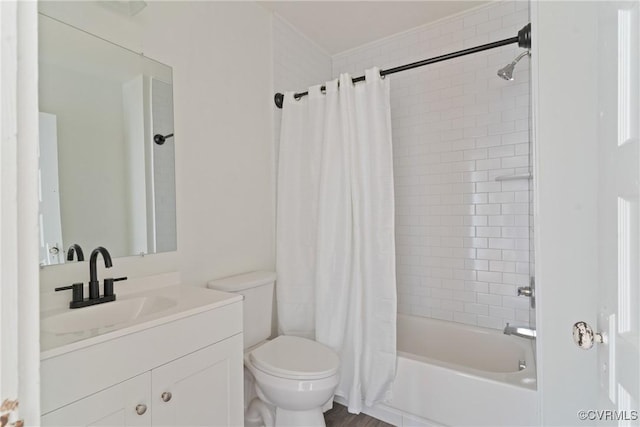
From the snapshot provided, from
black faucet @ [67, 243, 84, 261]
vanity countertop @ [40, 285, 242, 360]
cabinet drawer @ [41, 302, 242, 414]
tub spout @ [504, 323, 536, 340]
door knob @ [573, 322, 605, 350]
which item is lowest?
tub spout @ [504, 323, 536, 340]

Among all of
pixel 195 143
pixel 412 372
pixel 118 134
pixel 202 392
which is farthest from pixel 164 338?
pixel 412 372

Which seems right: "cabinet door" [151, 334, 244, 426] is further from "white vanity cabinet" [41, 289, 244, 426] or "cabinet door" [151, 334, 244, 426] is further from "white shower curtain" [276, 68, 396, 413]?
"white shower curtain" [276, 68, 396, 413]

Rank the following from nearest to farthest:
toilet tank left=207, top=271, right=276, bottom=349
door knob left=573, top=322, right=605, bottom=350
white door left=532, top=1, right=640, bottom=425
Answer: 1. door knob left=573, top=322, right=605, bottom=350
2. white door left=532, top=1, right=640, bottom=425
3. toilet tank left=207, top=271, right=276, bottom=349

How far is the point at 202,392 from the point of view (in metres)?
1.22

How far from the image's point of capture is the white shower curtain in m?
1.83

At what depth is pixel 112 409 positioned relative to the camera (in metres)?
0.95

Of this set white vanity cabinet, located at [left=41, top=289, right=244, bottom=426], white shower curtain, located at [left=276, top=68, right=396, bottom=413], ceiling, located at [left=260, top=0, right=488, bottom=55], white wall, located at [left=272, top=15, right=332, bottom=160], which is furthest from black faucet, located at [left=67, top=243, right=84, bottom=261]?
ceiling, located at [left=260, top=0, right=488, bottom=55]

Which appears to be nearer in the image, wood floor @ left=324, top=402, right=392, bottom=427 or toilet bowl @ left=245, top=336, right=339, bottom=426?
toilet bowl @ left=245, top=336, right=339, bottom=426

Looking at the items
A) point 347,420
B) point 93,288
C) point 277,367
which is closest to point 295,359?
point 277,367

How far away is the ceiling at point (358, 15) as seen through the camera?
2146 millimetres

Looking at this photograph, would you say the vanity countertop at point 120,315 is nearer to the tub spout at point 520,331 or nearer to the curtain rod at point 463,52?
the curtain rod at point 463,52

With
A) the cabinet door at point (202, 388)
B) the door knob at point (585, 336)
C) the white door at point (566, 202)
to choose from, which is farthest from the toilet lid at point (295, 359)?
the door knob at point (585, 336)

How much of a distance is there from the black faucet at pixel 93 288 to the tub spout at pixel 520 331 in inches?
88.3
